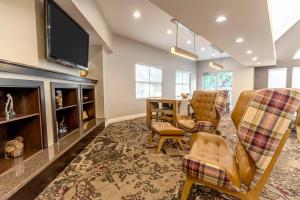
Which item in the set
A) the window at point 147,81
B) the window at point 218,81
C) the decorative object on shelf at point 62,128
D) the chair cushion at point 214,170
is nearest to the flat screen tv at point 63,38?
the decorative object on shelf at point 62,128

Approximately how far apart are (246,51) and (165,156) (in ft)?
14.9

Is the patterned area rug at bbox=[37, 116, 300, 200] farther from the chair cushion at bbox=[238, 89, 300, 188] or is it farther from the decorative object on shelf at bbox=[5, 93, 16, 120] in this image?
the decorative object on shelf at bbox=[5, 93, 16, 120]

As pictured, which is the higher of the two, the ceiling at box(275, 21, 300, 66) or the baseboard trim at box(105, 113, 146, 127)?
the ceiling at box(275, 21, 300, 66)

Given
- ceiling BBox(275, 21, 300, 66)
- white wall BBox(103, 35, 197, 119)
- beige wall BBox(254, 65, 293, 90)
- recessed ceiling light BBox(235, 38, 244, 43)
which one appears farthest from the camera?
beige wall BBox(254, 65, 293, 90)

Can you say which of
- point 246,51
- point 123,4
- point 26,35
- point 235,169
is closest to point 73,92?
point 26,35

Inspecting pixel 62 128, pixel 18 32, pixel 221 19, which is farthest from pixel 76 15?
pixel 221 19

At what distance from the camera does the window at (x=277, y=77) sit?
23.9 ft

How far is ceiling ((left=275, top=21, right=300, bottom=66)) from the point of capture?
6550 millimetres

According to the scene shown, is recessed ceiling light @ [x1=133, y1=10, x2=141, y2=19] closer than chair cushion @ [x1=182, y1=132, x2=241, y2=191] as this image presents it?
No

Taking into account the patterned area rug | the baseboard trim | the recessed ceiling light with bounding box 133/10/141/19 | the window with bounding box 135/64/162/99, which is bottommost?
the patterned area rug

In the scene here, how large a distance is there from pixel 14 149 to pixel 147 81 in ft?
16.8

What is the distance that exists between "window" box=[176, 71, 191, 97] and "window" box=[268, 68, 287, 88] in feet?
12.7

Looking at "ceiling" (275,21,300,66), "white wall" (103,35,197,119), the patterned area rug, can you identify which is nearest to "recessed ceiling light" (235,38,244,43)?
the patterned area rug

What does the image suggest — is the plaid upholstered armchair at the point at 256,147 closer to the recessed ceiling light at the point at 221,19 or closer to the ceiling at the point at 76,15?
the recessed ceiling light at the point at 221,19
